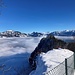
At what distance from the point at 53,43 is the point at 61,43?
6.62 feet

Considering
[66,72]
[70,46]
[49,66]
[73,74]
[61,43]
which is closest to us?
[66,72]

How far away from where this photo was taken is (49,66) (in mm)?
11625

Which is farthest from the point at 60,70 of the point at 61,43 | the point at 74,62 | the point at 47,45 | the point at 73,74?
the point at 47,45

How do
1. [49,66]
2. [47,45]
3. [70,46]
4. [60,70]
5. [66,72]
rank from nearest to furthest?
1. [66,72]
2. [60,70]
3. [49,66]
4. [70,46]
5. [47,45]

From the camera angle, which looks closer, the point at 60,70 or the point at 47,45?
the point at 60,70

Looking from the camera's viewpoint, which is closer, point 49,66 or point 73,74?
point 73,74

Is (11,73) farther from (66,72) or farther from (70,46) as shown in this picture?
(66,72)

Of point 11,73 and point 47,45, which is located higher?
point 47,45

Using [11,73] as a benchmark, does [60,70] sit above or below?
above

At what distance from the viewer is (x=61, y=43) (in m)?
34.6

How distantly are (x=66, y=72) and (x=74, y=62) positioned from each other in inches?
138

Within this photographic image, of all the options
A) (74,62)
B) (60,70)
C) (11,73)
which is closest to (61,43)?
(11,73)

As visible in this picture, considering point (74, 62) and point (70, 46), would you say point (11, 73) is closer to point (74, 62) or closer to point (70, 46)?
point (70, 46)

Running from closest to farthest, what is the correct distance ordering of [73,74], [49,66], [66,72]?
[66,72]
[73,74]
[49,66]
